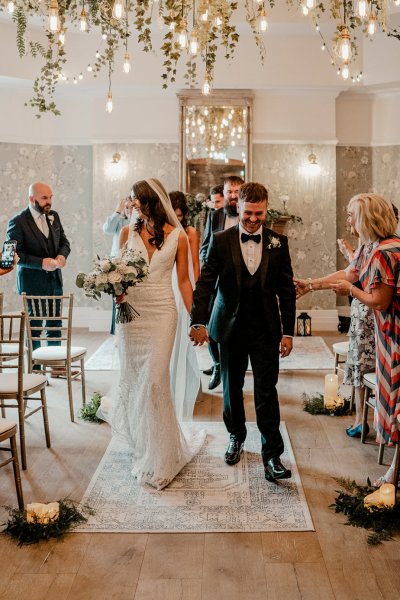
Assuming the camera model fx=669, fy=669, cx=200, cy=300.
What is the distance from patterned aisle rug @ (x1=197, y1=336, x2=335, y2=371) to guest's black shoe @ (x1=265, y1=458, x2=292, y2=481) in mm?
3209

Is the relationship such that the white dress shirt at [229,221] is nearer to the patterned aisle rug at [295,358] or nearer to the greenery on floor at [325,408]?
the patterned aisle rug at [295,358]

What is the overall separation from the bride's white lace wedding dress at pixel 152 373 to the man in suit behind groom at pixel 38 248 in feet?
8.96

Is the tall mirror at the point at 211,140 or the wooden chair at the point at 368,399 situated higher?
the tall mirror at the point at 211,140

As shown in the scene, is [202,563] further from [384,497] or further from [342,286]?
[342,286]

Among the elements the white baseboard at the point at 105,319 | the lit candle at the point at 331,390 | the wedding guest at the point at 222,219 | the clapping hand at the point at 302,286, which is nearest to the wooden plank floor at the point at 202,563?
the clapping hand at the point at 302,286

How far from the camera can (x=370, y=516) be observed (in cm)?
343

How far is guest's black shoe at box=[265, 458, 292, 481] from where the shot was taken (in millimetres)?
3971

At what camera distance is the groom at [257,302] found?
3.95 metres

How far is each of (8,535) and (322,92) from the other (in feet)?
27.6

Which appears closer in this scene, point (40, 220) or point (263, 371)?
point (263, 371)

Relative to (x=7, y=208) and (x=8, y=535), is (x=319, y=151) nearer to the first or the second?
(x=7, y=208)

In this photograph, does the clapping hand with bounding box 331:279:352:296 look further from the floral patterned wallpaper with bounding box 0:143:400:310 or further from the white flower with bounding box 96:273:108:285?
the floral patterned wallpaper with bounding box 0:143:400:310

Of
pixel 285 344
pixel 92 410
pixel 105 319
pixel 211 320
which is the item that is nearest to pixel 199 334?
pixel 211 320

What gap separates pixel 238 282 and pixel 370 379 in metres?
1.11
